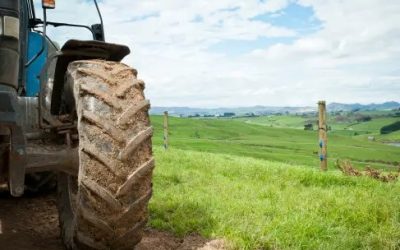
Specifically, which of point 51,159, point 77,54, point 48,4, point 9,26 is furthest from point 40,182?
point 9,26

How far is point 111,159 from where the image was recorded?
358 cm

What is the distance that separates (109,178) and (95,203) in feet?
0.71

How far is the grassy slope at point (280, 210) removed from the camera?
5433mm

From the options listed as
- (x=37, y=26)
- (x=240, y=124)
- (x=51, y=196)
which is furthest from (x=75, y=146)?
(x=240, y=124)

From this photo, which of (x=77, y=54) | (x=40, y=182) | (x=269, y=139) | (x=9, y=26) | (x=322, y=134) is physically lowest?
(x=269, y=139)

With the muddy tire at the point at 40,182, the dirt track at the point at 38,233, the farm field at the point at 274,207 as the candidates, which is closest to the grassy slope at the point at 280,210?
the farm field at the point at 274,207

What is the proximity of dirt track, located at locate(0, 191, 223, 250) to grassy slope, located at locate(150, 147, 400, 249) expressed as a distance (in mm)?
252

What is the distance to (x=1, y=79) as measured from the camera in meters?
4.07

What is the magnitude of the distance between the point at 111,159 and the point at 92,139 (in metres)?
0.21

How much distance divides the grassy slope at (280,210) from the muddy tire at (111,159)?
1709 mm

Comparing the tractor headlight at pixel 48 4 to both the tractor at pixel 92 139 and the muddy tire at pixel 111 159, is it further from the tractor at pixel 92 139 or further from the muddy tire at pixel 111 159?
the muddy tire at pixel 111 159

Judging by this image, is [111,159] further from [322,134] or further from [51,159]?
[322,134]

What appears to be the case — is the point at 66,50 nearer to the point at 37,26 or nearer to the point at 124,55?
the point at 124,55

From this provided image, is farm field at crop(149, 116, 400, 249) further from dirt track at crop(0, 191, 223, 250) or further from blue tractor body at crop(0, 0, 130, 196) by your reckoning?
blue tractor body at crop(0, 0, 130, 196)
